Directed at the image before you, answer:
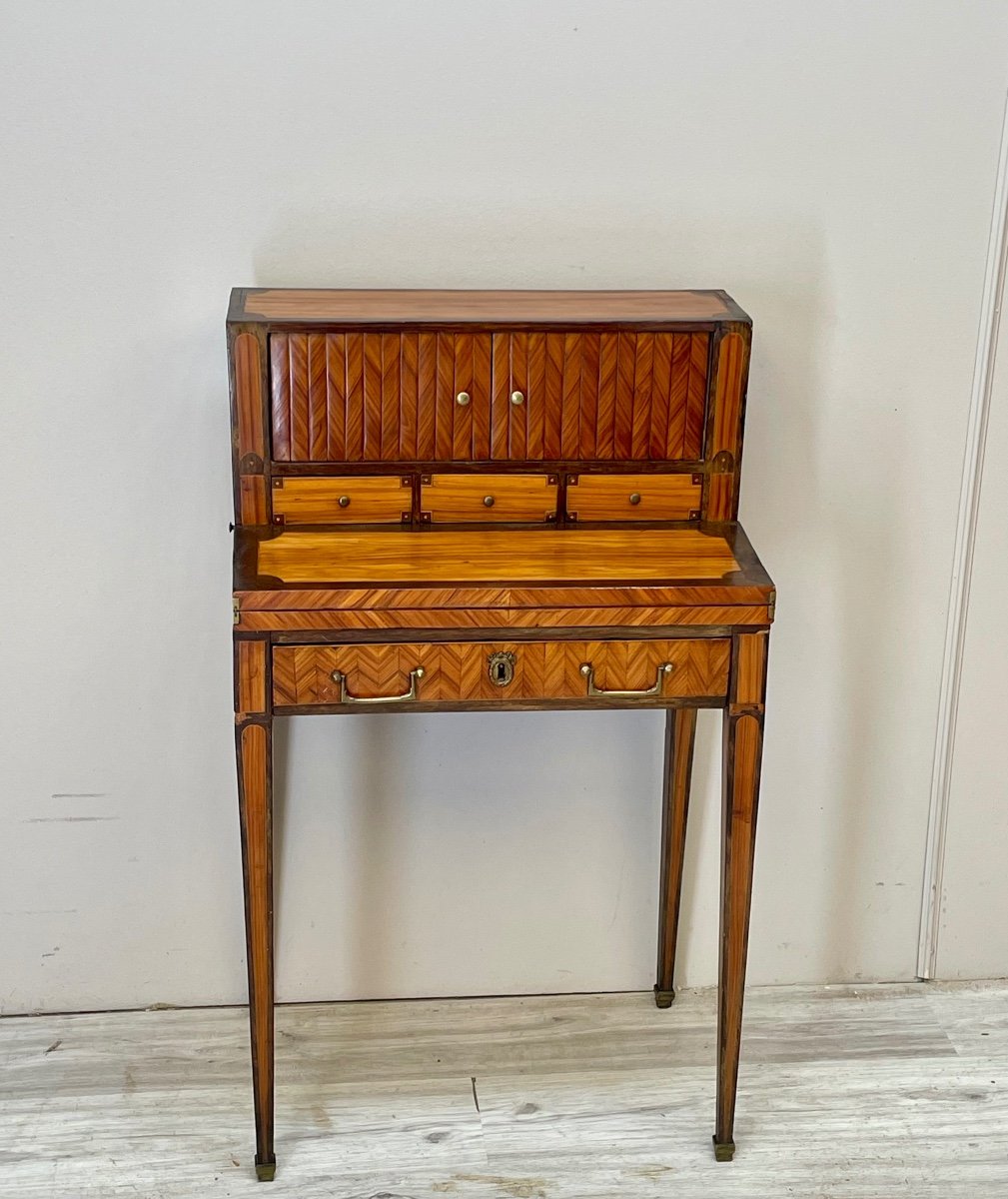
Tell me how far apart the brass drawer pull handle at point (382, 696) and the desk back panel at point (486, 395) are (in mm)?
312

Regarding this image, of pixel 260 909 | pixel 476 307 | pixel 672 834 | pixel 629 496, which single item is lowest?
pixel 672 834

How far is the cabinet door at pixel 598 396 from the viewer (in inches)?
85.9

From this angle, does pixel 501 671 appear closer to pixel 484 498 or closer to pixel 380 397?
pixel 484 498

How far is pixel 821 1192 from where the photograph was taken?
7.55 ft

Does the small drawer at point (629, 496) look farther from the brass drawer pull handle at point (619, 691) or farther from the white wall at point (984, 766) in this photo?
the white wall at point (984, 766)

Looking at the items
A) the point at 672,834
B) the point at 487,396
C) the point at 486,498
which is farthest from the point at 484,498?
the point at 672,834

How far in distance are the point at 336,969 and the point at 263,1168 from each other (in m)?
0.48

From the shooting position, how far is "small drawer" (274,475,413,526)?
A: 7.22ft

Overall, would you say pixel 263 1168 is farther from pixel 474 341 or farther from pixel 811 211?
pixel 811 211

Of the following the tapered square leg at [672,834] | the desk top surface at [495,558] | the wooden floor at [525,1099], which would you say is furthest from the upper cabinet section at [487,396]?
the wooden floor at [525,1099]

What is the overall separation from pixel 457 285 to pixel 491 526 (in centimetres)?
43

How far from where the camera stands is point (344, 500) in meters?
2.21

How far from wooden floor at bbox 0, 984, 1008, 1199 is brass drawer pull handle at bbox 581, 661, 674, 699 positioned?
0.84 meters

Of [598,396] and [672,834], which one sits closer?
[598,396]
